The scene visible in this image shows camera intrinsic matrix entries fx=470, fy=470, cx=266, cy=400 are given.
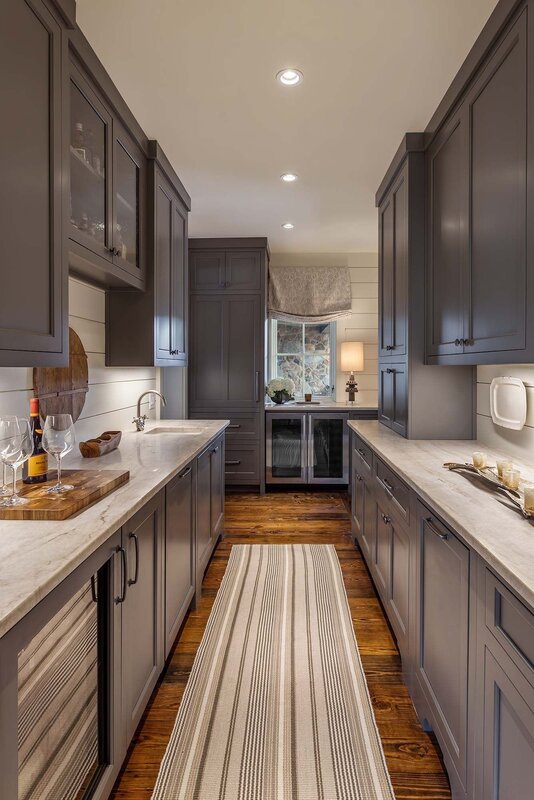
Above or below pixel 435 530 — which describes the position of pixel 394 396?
above

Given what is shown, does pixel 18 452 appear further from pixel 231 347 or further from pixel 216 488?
pixel 231 347

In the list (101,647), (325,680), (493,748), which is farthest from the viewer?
(325,680)

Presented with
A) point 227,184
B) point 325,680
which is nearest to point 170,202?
point 227,184

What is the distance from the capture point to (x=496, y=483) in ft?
5.22

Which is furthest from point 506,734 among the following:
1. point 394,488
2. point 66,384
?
point 66,384

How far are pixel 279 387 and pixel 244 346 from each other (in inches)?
25.5

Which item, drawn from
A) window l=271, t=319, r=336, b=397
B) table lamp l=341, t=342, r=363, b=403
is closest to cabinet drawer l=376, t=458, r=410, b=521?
table lamp l=341, t=342, r=363, b=403

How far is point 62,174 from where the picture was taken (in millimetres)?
1549

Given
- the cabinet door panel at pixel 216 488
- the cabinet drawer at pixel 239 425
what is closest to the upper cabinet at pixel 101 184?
the cabinet door panel at pixel 216 488

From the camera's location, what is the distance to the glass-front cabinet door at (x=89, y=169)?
179 cm

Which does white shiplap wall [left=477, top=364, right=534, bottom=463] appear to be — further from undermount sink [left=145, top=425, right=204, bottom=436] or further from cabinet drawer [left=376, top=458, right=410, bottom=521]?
undermount sink [left=145, top=425, right=204, bottom=436]

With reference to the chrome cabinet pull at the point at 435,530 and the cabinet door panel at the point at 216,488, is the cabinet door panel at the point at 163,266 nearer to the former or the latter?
the cabinet door panel at the point at 216,488

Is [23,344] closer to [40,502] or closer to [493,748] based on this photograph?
[40,502]

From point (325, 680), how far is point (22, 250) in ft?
6.35
